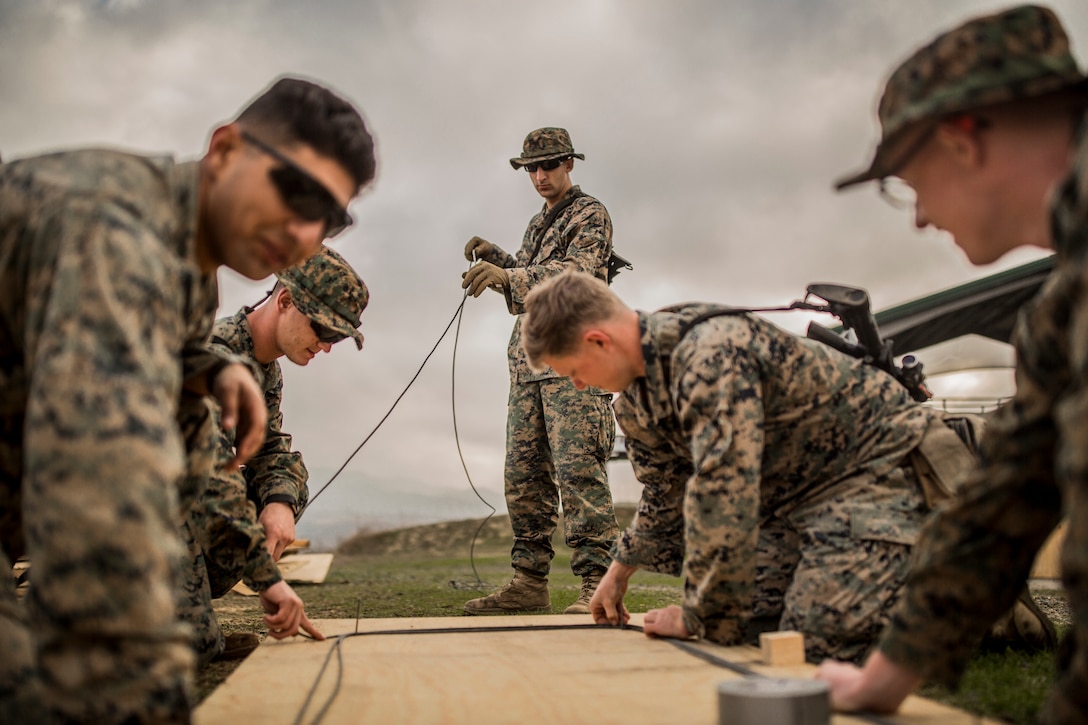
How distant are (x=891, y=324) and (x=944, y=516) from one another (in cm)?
766

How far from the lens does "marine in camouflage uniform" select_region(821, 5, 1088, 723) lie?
1.51 m

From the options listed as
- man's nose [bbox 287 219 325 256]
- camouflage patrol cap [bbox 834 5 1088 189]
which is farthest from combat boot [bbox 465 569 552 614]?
camouflage patrol cap [bbox 834 5 1088 189]

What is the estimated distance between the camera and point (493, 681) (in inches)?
90.3

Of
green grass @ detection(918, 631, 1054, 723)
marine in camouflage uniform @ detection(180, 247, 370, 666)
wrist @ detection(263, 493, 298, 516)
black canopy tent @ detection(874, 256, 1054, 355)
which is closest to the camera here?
green grass @ detection(918, 631, 1054, 723)

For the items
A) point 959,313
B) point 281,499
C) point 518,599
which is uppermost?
point 959,313

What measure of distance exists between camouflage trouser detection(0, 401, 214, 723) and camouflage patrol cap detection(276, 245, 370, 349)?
2.65 metres

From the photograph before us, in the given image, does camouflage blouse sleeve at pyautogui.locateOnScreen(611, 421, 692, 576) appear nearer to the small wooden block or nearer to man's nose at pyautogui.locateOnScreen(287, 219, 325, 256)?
the small wooden block

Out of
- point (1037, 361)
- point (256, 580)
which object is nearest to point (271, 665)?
point (256, 580)

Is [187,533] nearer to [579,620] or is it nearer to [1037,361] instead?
[579,620]

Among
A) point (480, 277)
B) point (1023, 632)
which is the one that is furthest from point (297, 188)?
point (480, 277)

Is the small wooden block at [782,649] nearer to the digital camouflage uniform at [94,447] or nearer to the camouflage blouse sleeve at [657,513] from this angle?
the camouflage blouse sleeve at [657,513]

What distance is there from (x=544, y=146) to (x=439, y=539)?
10.2 metres

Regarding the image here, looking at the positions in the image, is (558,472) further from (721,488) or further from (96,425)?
(96,425)

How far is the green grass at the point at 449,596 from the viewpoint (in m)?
2.52
